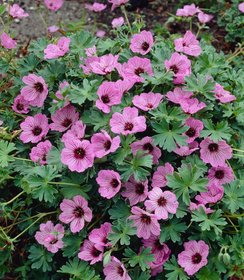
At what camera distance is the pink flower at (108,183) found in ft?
6.06

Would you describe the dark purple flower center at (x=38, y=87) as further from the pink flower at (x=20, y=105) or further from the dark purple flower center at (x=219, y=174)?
the dark purple flower center at (x=219, y=174)

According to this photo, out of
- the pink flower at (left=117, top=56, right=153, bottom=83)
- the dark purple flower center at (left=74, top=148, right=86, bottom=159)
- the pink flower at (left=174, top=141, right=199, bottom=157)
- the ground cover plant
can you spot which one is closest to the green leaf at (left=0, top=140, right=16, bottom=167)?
the ground cover plant

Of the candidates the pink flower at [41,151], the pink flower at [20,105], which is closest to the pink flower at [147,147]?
the pink flower at [41,151]

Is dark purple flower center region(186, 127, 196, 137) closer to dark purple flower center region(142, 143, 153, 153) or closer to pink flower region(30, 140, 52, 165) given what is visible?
dark purple flower center region(142, 143, 153, 153)

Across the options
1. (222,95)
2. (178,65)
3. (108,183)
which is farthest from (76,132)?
(222,95)

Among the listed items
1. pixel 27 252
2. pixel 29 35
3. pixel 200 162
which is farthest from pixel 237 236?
pixel 29 35

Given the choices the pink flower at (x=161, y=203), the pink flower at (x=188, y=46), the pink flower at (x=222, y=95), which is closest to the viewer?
the pink flower at (x=161, y=203)

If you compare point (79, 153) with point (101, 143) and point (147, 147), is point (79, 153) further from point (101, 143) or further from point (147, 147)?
point (147, 147)

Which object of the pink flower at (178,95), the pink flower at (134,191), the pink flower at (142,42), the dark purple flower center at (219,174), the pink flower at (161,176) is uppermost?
the pink flower at (142,42)

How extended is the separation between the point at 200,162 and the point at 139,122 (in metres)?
0.26

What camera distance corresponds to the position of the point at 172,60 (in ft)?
6.65

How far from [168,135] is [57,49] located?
23.2 inches

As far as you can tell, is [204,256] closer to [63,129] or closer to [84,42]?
[63,129]

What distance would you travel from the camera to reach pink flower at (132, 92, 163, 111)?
1.92m
